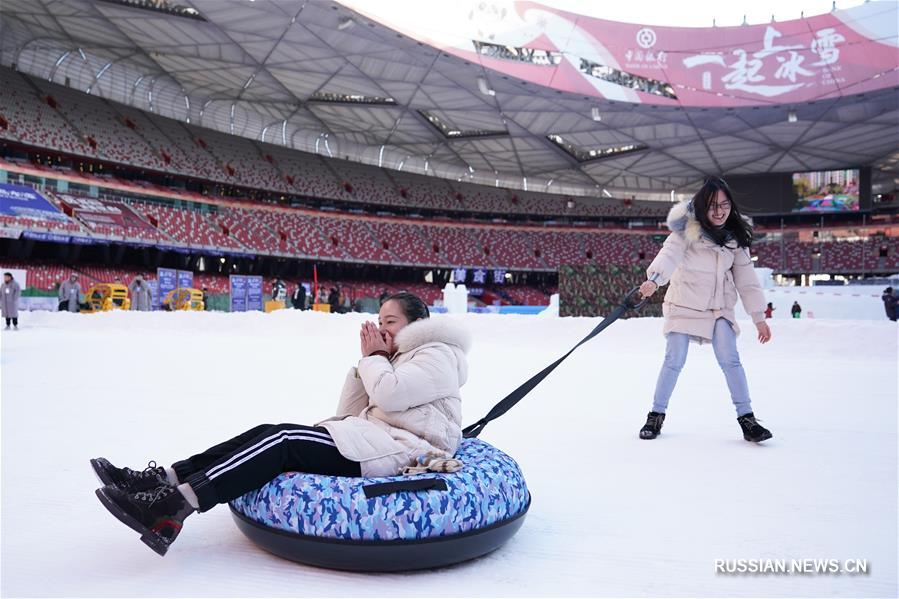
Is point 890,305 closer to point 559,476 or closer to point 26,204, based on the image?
point 559,476

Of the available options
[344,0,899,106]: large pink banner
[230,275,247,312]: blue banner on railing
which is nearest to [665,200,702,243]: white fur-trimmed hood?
[230,275,247,312]: blue banner on railing

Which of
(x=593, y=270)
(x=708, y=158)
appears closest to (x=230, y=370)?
(x=593, y=270)

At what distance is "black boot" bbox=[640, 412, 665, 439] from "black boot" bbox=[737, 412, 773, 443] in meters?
0.50

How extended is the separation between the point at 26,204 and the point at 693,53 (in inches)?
1150

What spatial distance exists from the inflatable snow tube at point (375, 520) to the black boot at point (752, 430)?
2.63 meters

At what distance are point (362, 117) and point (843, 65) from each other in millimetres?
24141

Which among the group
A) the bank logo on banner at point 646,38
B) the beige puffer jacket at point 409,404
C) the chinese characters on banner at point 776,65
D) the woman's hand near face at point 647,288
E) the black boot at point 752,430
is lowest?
the black boot at point 752,430

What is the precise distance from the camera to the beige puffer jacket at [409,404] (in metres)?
2.48

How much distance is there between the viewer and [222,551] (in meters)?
2.49

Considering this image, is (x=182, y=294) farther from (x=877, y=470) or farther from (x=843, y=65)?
(x=843, y=65)

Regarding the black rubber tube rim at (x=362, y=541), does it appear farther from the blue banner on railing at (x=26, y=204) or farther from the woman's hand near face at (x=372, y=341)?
the blue banner on railing at (x=26, y=204)

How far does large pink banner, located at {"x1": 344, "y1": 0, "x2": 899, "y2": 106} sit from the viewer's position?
27375 mm

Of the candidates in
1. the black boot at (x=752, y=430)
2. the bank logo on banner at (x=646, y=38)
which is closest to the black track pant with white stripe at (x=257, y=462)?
the black boot at (x=752, y=430)

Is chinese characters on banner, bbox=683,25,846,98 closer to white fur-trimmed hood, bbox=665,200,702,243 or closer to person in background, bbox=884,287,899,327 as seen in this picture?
person in background, bbox=884,287,899,327
